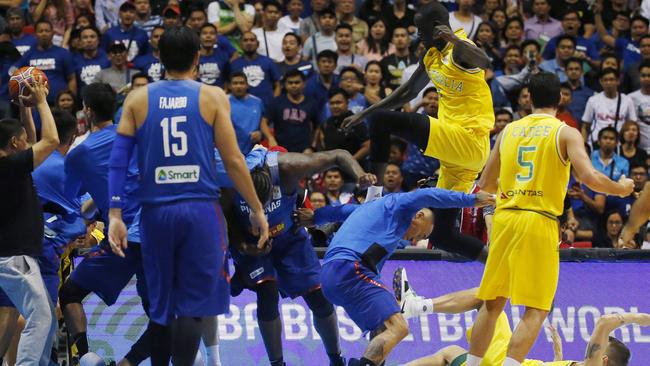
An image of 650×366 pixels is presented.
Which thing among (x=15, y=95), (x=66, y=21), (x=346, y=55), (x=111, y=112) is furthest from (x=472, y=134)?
(x=66, y=21)

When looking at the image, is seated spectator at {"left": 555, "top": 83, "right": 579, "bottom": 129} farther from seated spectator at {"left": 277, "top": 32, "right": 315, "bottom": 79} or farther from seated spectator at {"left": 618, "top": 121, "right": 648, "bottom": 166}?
seated spectator at {"left": 277, "top": 32, "right": 315, "bottom": 79}

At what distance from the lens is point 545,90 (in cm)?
800

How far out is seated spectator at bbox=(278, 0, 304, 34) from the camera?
634 inches

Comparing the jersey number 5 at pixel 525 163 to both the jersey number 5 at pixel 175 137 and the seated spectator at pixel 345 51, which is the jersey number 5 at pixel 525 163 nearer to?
the jersey number 5 at pixel 175 137

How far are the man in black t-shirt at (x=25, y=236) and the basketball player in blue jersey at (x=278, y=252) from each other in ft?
4.78

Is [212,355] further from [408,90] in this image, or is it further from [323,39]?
[323,39]

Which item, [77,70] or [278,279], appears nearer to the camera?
[278,279]

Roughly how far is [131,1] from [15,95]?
328 inches

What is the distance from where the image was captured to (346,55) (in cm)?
1531

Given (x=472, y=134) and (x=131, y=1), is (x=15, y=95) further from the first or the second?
(x=131, y=1)

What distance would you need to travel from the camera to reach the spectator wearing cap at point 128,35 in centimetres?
1537

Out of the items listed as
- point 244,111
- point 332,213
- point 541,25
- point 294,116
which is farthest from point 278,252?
point 541,25

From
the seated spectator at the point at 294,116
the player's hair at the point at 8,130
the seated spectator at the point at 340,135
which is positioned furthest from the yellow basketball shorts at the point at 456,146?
the seated spectator at the point at 294,116

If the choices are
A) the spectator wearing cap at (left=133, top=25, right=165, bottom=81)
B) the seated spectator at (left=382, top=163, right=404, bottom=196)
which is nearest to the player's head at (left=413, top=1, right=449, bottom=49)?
the seated spectator at (left=382, top=163, right=404, bottom=196)
